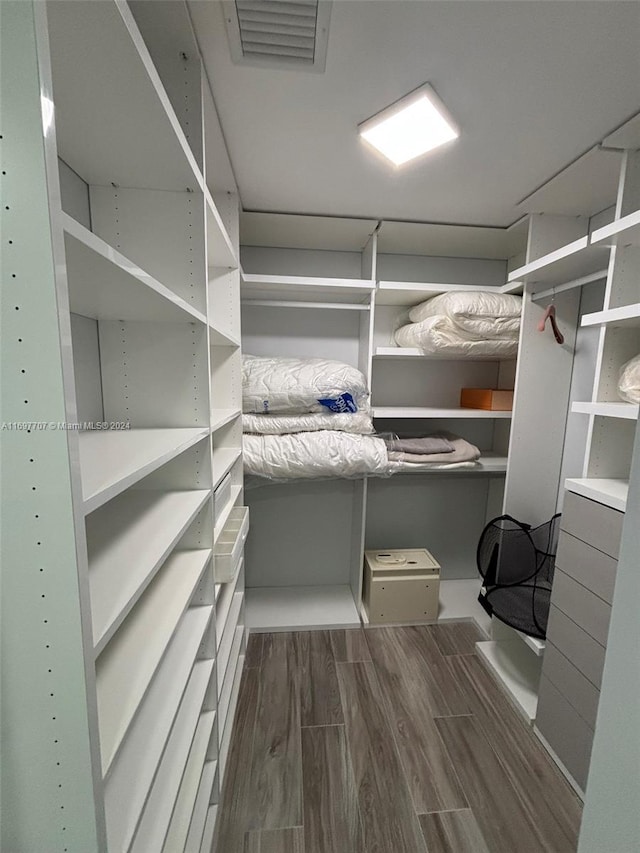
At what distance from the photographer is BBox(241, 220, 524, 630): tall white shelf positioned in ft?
6.74

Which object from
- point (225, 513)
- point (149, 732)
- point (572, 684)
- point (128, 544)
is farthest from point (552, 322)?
point (149, 732)

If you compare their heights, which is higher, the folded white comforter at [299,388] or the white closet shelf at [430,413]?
the folded white comforter at [299,388]

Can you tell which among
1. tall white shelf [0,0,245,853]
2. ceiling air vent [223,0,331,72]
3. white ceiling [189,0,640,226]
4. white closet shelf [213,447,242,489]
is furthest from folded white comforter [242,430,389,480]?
ceiling air vent [223,0,331,72]

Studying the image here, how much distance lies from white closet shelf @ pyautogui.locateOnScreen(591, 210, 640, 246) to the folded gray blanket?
1165mm

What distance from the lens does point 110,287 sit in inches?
28.3

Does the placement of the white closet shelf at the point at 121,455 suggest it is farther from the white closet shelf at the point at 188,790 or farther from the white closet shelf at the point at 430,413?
the white closet shelf at the point at 430,413

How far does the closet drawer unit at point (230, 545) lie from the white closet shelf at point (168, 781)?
323 millimetres

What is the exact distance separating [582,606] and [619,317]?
111cm

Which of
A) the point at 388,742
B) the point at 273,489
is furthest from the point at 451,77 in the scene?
the point at 388,742

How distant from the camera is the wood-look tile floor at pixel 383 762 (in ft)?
3.99

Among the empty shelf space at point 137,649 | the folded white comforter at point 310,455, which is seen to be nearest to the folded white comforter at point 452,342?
the folded white comforter at point 310,455

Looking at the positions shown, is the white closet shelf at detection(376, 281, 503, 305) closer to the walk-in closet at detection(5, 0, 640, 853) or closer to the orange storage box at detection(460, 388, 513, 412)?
the walk-in closet at detection(5, 0, 640, 853)

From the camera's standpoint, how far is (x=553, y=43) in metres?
0.90

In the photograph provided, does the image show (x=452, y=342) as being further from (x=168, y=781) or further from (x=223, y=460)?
(x=168, y=781)
